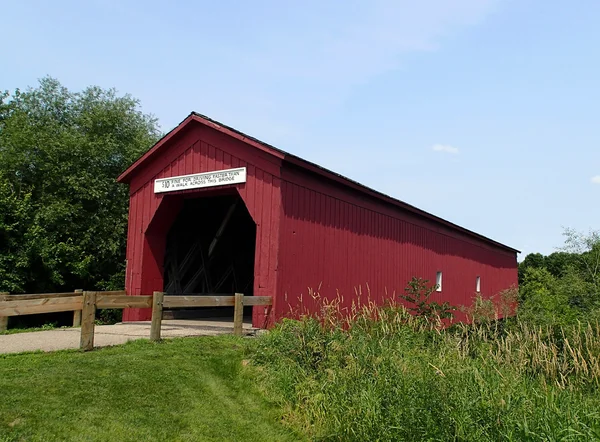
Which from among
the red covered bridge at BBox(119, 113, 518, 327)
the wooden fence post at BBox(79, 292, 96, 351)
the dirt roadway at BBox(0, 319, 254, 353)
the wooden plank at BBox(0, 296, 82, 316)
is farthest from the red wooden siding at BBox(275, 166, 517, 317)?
the wooden plank at BBox(0, 296, 82, 316)

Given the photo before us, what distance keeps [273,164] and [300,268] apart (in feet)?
7.28

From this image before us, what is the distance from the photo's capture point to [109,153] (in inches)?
774

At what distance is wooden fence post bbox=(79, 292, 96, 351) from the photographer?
22.8ft

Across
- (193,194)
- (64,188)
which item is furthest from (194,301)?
(64,188)

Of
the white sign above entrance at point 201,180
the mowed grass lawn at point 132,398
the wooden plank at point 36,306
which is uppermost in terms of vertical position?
the white sign above entrance at point 201,180

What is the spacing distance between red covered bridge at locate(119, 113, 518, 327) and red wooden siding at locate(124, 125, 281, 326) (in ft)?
0.08

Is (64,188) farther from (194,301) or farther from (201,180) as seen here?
(194,301)

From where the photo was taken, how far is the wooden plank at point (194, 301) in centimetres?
800

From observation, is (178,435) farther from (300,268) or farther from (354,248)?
(354,248)

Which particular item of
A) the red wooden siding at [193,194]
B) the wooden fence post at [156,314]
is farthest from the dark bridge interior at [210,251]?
the wooden fence post at [156,314]

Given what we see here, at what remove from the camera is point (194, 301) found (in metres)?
8.30

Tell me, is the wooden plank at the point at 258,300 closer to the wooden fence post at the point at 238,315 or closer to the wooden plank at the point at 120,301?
the wooden fence post at the point at 238,315

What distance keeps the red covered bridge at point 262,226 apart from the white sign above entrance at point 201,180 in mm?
23

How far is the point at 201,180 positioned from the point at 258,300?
3.19 metres
